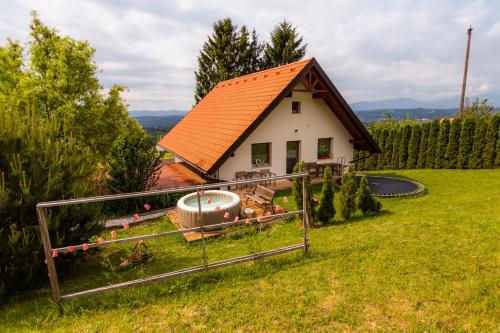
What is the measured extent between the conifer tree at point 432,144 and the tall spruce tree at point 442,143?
0.92 feet

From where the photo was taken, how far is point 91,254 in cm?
701

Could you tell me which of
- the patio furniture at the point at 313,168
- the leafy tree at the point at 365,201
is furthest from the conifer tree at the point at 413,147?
the leafy tree at the point at 365,201

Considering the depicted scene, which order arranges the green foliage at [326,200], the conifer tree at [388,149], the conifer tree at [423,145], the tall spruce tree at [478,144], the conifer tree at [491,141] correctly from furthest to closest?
the conifer tree at [388,149]
the conifer tree at [423,145]
the tall spruce tree at [478,144]
the conifer tree at [491,141]
the green foliage at [326,200]


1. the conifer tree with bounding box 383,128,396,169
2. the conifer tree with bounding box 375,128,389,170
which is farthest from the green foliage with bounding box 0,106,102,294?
the conifer tree with bounding box 383,128,396,169

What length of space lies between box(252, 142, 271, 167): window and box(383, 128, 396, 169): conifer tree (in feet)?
41.4

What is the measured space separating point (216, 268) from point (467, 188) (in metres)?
13.8

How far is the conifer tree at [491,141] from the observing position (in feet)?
58.9

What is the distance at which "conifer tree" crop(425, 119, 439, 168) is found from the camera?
20.2 m

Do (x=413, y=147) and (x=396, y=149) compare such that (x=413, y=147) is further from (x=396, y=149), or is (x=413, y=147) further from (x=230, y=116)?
(x=230, y=116)

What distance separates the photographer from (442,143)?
65.4ft

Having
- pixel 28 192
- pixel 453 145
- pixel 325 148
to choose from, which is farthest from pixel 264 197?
pixel 453 145

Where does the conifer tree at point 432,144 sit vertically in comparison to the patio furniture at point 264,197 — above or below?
above

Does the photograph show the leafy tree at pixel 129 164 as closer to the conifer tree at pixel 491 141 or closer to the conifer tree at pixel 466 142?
the conifer tree at pixel 466 142

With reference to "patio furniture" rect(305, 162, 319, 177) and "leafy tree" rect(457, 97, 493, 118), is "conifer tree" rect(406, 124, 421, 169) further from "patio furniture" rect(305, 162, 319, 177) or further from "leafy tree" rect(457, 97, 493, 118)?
"leafy tree" rect(457, 97, 493, 118)
